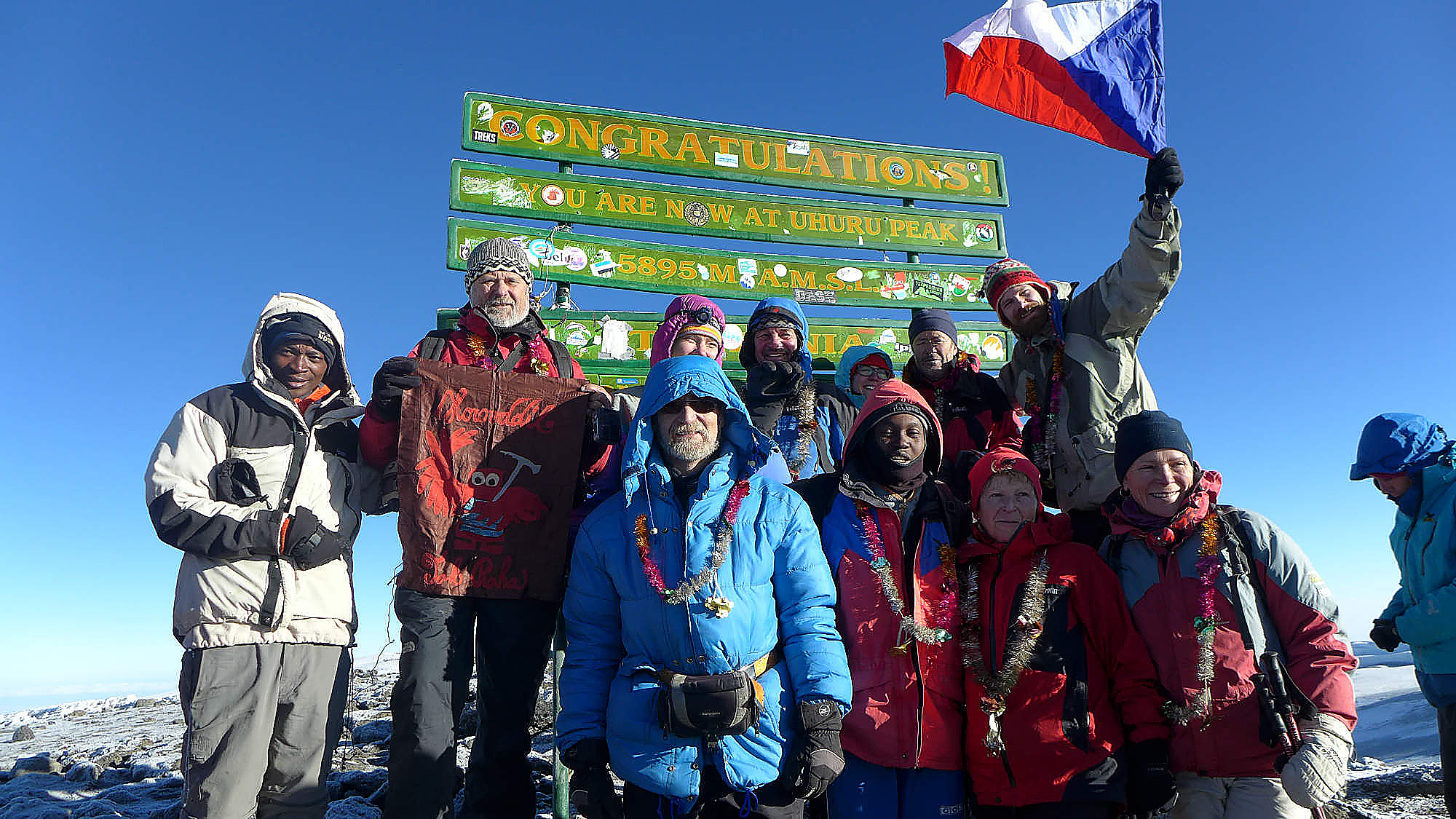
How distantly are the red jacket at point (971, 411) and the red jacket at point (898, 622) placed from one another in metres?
1.22

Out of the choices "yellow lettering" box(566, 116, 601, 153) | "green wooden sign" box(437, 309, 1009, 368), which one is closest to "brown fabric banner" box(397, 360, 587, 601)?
"green wooden sign" box(437, 309, 1009, 368)

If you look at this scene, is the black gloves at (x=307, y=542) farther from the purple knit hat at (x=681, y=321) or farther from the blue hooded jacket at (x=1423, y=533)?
the blue hooded jacket at (x=1423, y=533)

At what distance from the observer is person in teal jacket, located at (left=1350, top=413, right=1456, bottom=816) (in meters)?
4.50

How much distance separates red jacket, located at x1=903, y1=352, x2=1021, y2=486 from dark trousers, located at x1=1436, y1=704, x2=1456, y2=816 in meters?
3.03

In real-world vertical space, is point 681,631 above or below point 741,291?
below

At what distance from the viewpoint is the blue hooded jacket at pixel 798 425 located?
4512 mm

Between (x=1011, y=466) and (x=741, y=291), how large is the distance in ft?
16.2

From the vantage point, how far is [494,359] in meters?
4.15

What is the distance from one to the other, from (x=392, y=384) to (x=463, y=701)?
5.29 ft

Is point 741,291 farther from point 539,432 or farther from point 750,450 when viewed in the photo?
point 750,450

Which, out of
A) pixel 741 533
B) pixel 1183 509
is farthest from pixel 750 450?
pixel 1183 509

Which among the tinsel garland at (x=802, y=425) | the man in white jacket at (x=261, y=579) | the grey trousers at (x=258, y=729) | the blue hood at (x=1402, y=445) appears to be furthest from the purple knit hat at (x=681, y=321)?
the blue hood at (x=1402, y=445)

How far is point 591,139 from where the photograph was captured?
25.3 ft

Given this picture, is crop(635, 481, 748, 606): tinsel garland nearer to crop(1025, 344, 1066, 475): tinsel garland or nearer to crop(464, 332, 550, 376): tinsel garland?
crop(464, 332, 550, 376): tinsel garland
